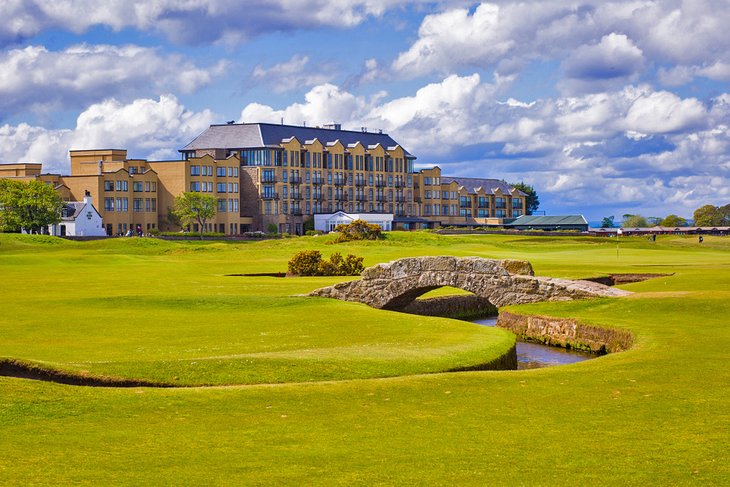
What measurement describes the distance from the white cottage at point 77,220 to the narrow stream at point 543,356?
386 feet

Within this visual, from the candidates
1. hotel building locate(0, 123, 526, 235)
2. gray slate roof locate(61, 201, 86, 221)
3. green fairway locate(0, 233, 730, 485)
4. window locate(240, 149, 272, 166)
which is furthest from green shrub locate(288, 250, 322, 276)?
window locate(240, 149, 272, 166)

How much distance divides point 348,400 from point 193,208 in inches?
5547

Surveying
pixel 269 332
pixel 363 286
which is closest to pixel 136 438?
pixel 269 332

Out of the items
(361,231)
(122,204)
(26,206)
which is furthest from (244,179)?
(361,231)

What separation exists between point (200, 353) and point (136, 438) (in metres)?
11.5

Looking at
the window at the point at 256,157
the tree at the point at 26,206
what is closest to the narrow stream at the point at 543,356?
the tree at the point at 26,206

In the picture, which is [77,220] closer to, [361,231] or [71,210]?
[71,210]

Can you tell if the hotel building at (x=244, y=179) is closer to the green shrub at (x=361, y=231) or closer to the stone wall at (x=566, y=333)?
the green shrub at (x=361, y=231)

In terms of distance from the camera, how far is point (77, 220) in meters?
147

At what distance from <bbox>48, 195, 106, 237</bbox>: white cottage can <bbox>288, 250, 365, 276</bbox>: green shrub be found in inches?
3353

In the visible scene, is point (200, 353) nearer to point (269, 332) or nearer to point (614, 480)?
point (269, 332)

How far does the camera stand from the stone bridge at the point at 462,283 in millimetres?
43031

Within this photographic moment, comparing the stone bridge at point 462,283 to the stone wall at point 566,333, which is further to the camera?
the stone bridge at point 462,283

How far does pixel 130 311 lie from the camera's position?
3872 centimetres
